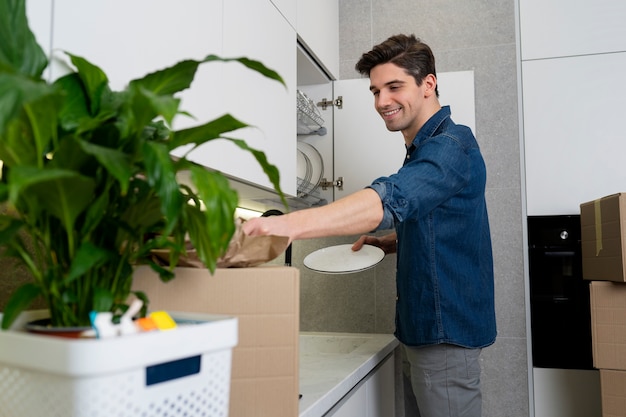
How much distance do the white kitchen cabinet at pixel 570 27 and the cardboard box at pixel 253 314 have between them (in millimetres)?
1859

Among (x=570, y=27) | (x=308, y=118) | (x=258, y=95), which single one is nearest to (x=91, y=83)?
(x=258, y=95)

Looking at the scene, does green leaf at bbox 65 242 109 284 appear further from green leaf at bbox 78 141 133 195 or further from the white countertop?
the white countertop

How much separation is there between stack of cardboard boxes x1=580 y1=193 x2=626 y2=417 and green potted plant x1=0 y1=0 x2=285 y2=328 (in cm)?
149

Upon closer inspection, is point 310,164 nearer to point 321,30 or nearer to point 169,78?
point 321,30

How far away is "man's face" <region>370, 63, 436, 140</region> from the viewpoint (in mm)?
1769

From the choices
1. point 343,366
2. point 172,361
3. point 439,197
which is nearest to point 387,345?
point 343,366

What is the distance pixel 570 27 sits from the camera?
226cm

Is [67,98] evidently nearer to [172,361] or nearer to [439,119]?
[172,361]

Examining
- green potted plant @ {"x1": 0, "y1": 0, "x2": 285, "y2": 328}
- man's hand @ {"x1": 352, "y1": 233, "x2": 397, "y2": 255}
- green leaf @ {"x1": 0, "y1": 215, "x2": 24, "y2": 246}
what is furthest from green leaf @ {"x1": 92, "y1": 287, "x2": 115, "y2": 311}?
man's hand @ {"x1": 352, "y1": 233, "x2": 397, "y2": 255}

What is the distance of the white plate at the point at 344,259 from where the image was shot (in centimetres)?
182

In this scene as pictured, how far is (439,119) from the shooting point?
1.71 meters

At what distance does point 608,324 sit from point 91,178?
5.77ft

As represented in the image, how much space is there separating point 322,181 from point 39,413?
6.21ft

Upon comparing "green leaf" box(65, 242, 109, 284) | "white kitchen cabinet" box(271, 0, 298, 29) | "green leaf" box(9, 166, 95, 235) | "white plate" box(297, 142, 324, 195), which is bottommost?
"green leaf" box(65, 242, 109, 284)
